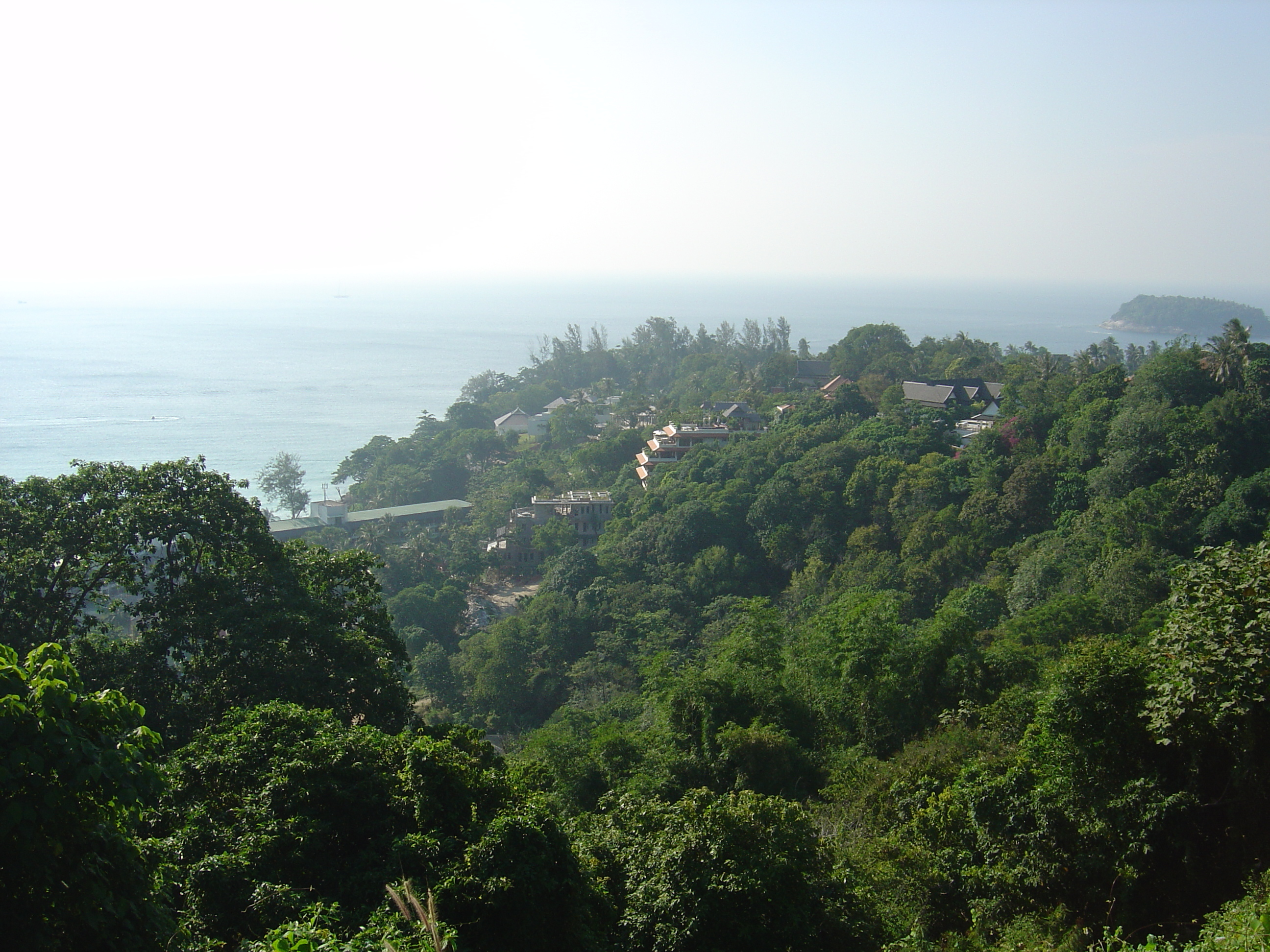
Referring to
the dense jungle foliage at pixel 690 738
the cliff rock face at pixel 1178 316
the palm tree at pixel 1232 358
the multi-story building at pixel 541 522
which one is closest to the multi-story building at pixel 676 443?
the multi-story building at pixel 541 522

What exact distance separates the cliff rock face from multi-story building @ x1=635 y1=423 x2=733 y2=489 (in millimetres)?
71273

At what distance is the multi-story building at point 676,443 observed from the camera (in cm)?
3030

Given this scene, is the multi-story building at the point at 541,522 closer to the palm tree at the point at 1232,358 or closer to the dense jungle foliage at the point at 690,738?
the dense jungle foliage at the point at 690,738

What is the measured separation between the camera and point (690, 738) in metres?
9.70

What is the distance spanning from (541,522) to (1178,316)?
9072 cm

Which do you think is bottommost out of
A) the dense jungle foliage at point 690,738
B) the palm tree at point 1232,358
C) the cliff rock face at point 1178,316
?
the dense jungle foliage at point 690,738

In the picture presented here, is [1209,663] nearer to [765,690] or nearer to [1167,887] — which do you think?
[1167,887]

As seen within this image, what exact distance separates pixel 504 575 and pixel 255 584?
58.1ft

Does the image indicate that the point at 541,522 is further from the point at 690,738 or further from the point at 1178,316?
the point at 1178,316

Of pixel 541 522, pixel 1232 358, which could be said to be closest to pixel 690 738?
pixel 1232 358

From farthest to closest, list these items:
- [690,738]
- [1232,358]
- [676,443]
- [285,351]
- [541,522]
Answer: [285,351] < [676,443] < [541,522] < [1232,358] < [690,738]

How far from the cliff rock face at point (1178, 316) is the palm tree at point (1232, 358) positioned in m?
75.1

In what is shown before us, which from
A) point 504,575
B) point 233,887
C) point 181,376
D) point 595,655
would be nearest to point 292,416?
point 181,376

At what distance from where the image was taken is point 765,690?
10.2 metres
